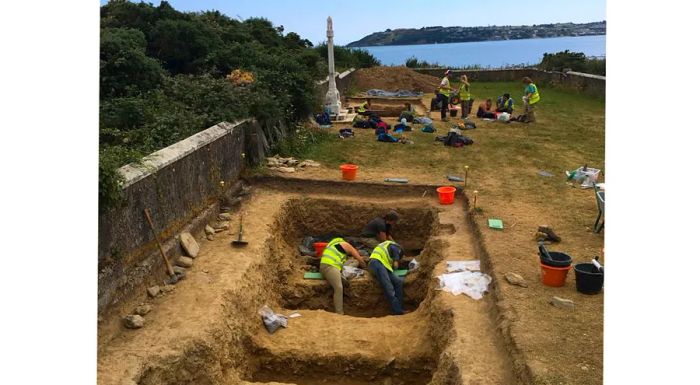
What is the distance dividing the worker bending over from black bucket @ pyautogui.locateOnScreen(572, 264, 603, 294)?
387cm

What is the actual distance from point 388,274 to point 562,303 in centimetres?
314

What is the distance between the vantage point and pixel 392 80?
1154 inches

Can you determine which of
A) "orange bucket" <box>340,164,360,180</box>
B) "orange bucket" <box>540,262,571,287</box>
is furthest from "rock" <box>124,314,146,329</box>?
"orange bucket" <box>340,164,360,180</box>

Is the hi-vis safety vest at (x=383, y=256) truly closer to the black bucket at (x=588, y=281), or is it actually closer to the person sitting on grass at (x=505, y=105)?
the black bucket at (x=588, y=281)

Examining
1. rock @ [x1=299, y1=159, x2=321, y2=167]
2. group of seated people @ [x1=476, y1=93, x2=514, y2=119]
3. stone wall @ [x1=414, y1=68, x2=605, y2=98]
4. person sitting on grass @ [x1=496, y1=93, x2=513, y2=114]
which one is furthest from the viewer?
stone wall @ [x1=414, y1=68, x2=605, y2=98]

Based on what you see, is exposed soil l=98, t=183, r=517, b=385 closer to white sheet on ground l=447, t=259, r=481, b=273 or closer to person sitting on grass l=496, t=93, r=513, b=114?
white sheet on ground l=447, t=259, r=481, b=273

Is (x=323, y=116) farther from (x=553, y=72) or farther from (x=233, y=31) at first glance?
(x=553, y=72)

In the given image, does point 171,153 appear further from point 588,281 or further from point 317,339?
point 588,281

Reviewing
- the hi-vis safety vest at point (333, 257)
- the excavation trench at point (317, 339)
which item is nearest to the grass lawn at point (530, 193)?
the excavation trench at point (317, 339)

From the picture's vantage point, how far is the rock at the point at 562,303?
6598 mm

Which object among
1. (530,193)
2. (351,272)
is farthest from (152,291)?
(530,193)

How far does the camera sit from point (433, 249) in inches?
364

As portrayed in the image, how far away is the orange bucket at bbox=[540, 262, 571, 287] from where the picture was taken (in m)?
7.09

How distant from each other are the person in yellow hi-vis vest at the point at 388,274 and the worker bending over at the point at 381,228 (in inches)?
28.8
